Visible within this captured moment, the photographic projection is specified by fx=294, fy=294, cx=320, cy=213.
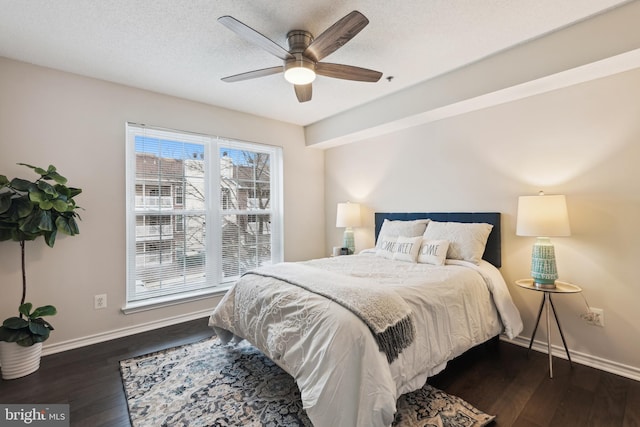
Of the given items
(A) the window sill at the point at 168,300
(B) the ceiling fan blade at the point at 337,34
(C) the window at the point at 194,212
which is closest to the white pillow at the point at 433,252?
(B) the ceiling fan blade at the point at 337,34

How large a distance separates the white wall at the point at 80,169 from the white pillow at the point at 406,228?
7.88ft

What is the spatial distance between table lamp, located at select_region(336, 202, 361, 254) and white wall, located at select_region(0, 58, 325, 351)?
204 centimetres


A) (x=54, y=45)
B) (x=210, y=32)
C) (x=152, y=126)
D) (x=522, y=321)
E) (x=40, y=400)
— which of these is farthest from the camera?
(x=152, y=126)

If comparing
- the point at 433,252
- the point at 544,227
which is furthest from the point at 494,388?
the point at 544,227

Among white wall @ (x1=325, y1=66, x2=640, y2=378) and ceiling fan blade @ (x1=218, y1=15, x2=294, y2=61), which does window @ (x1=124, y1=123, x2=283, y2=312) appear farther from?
white wall @ (x1=325, y1=66, x2=640, y2=378)

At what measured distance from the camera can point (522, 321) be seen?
8.63 ft

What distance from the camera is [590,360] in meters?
2.27

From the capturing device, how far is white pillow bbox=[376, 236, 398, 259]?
297 centimetres

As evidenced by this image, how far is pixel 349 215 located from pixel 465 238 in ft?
5.08

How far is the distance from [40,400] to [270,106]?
3.24 m

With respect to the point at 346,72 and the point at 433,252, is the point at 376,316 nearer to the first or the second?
the point at 433,252

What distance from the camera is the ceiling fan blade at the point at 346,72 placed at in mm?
2104

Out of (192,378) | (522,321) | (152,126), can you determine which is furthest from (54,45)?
(522,321)

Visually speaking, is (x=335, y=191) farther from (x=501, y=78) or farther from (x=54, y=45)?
(x=54, y=45)
